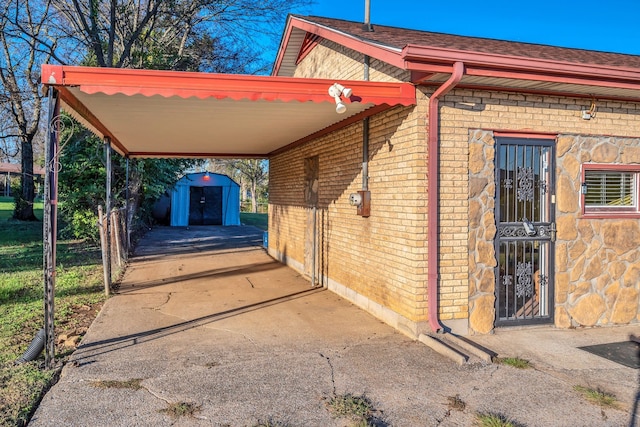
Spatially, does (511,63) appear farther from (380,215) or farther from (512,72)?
(380,215)

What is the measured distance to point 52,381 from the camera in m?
4.29

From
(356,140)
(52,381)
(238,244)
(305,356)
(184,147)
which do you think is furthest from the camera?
(238,244)

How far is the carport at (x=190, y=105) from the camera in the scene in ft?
15.6

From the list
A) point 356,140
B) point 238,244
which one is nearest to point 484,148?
point 356,140

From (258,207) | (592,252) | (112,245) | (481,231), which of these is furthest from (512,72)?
(258,207)

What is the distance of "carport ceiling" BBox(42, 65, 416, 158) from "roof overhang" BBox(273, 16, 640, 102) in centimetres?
51

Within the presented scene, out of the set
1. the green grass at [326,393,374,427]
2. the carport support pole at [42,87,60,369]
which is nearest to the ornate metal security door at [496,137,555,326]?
the green grass at [326,393,374,427]

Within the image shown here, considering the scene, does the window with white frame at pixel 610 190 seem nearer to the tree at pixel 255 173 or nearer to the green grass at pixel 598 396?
the green grass at pixel 598 396

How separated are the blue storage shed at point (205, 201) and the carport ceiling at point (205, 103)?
48.3ft

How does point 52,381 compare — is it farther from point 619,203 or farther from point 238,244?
point 238,244

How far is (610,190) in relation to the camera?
6371mm

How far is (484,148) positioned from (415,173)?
931 mm

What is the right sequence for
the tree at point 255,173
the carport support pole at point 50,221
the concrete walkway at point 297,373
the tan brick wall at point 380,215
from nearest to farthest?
1. the concrete walkway at point 297,373
2. the carport support pole at point 50,221
3. the tan brick wall at point 380,215
4. the tree at point 255,173

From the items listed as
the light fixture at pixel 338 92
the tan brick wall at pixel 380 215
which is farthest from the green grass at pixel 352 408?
the light fixture at pixel 338 92
